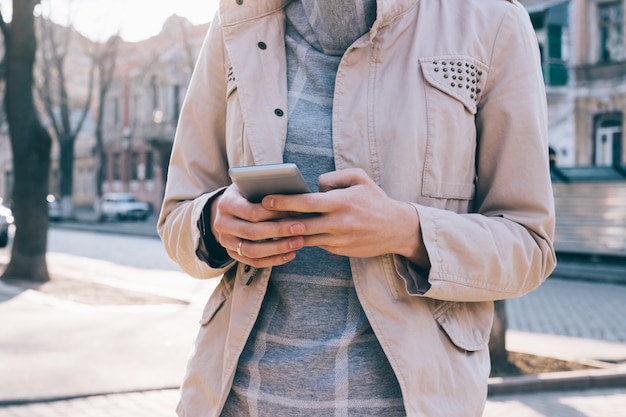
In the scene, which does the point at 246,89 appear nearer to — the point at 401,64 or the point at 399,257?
the point at 401,64

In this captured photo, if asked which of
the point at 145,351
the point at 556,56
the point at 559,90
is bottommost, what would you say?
the point at 145,351

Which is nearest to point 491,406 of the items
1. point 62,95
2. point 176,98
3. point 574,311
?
point 574,311

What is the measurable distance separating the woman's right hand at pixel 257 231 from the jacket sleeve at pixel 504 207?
252mm

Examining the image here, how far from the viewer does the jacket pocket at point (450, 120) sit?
1459 millimetres

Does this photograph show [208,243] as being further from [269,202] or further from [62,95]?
[62,95]

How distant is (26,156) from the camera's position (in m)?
12.7

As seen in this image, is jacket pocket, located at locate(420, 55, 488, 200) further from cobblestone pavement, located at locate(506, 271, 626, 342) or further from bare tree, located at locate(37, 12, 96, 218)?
bare tree, located at locate(37, 12, 96, 218)

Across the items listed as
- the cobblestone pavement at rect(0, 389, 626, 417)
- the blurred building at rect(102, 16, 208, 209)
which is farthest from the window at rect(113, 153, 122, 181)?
the cobblestone pavement at rect(0, 389, 626, 417)

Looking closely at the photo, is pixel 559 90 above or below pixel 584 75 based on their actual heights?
below

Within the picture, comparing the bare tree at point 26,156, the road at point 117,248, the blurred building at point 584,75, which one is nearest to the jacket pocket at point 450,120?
the bare tree at point 26,156

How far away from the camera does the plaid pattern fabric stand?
139 centimetres

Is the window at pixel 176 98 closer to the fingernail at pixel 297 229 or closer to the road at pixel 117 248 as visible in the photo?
the road at pixel 117 248

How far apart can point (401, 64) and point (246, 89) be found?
0.34 metres

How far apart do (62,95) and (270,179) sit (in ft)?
113
